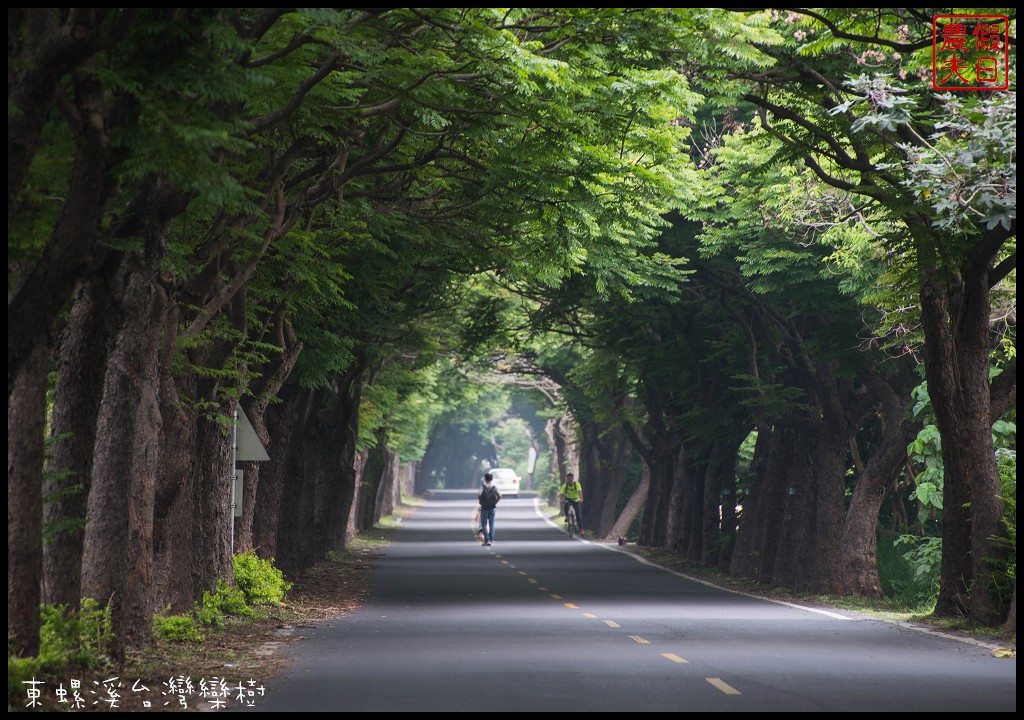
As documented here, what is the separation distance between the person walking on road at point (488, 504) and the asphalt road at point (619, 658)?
16051 millimetres

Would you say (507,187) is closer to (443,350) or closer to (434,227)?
(434,227)

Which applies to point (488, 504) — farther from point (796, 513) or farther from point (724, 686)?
point (724, 686)

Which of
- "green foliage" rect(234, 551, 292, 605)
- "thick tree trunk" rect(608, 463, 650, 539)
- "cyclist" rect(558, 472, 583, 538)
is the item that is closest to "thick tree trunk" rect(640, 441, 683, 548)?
"thick tree trunk" rect(608, 463, 650, 539)

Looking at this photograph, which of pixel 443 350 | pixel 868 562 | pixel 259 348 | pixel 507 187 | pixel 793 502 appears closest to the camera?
pixel 507 187

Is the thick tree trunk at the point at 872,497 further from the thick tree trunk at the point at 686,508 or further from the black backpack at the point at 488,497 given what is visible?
the black backpack at the point at 488,497

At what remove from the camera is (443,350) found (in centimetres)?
3816

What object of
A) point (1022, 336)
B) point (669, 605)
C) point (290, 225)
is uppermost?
point (290, 225)

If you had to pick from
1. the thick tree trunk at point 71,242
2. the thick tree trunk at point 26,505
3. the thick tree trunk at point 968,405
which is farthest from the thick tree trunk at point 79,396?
the thick tree trunk at point 968,405

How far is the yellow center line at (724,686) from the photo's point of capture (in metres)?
11.4

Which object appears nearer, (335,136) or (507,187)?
(335,136)

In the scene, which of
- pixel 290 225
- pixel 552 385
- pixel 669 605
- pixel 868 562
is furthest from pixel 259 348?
pixel 552 385

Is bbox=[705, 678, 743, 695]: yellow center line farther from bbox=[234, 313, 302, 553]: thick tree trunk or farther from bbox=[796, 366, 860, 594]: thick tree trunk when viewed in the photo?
bbox=[796, 366, 860, 594]: thick tree trunk

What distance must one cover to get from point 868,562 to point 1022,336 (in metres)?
13.1

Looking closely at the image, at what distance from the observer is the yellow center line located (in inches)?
447
